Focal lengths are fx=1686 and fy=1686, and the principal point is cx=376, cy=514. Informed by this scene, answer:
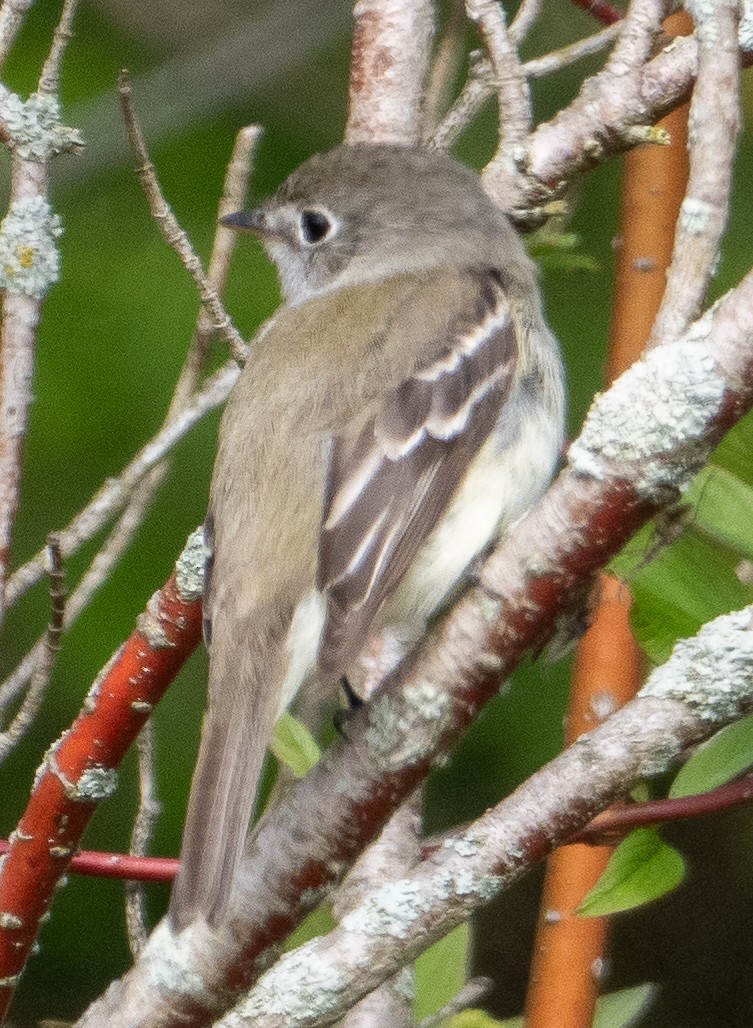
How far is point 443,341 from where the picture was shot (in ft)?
7.93

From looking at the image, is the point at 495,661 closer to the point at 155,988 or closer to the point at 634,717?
the point at 634,717

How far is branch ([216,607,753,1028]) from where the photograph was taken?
1.53 m

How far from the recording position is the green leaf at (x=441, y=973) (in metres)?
1.98

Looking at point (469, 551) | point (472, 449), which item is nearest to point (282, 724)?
point (469, 551)

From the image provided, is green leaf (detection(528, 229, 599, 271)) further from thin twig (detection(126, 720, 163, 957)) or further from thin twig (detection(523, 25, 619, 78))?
thin twig (detection(126, 720, 163, 957))

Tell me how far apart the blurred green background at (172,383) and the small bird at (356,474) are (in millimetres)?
638

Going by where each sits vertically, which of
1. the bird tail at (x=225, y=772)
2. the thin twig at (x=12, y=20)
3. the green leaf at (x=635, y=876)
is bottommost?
the green leaf at (x=635, y=876)

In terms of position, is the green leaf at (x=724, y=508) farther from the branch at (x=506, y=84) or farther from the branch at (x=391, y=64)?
the branch at (x=391, y=64)

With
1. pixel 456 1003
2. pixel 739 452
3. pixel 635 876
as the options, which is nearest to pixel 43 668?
pixel 456 1003

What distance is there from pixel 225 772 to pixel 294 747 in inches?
3.9

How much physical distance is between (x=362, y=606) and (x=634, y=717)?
0.57m

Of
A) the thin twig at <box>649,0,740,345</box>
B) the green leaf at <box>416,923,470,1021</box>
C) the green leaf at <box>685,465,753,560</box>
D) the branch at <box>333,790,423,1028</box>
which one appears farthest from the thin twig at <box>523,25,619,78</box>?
the green leaf at <box>416,923,470,1021</box>

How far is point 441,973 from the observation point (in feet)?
6.56

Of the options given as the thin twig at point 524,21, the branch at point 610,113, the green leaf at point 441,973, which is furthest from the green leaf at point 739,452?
the thin twig at point 524,21
